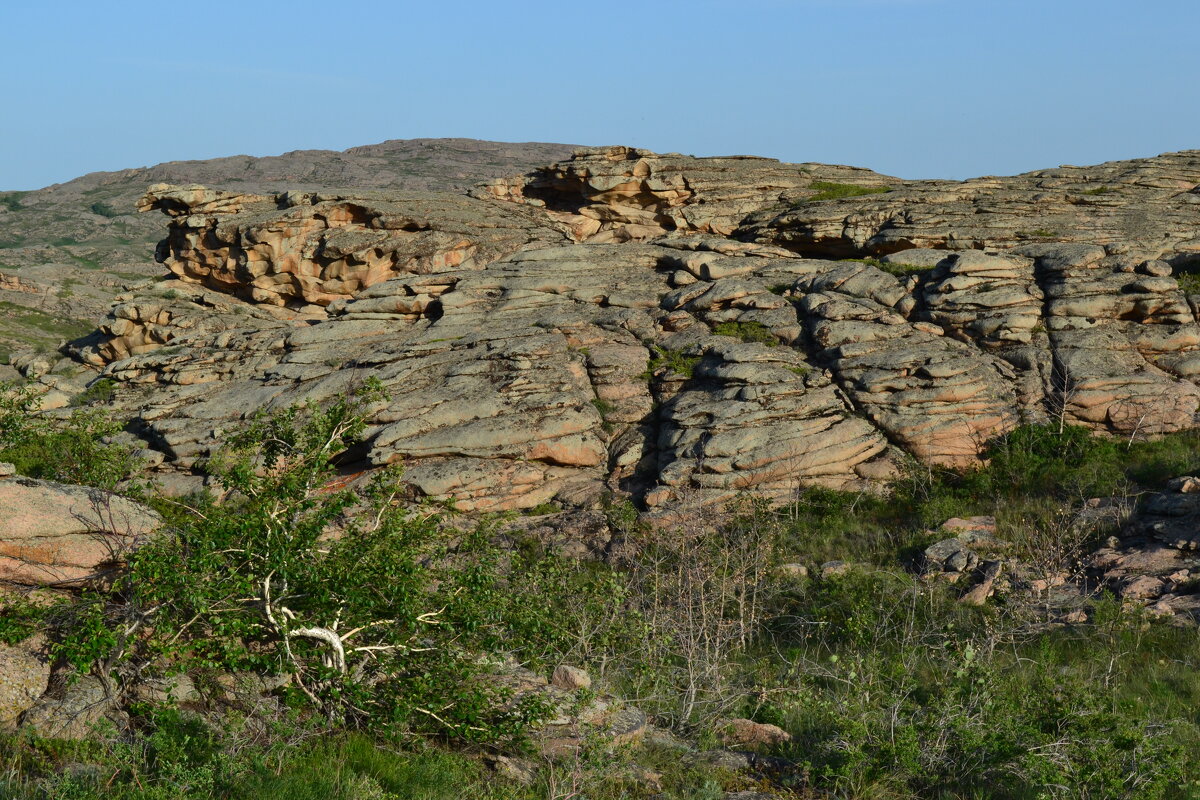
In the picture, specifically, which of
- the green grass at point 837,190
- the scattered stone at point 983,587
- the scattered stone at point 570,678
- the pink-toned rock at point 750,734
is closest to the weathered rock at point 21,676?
the scattered stone at point 570,678

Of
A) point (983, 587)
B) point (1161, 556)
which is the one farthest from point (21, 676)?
point (1161, 556)

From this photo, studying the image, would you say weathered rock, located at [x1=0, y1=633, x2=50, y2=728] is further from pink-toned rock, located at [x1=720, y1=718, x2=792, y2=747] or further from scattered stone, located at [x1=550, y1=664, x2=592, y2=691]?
pink-toned rock, located at [x1=720, y1=718, x2=792, y2=747]

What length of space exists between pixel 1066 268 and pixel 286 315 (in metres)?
25.7

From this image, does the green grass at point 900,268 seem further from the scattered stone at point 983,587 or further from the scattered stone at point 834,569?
the scattered stone at point 983,587

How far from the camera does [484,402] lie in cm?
2294

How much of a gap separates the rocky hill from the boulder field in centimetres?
2903

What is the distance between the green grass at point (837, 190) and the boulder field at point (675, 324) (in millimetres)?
191

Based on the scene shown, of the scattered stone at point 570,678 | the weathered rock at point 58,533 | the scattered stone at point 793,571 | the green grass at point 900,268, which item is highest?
the green grass at point 900,268

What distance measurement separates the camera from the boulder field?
2180 centimetres

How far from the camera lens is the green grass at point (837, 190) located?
35156 mm

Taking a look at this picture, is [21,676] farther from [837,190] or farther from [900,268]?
[837,190]

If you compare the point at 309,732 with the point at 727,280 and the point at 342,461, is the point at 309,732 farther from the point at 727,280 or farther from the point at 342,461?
the point at 727,280

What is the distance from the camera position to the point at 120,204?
11256cm

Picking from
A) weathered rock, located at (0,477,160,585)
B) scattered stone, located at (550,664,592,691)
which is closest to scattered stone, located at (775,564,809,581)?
scattered stone, located at (550,664,592,691)
